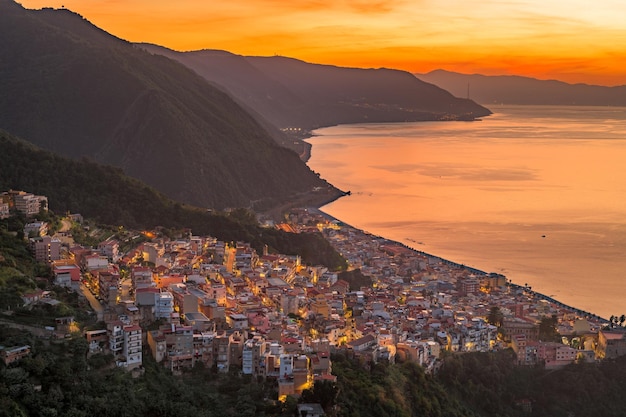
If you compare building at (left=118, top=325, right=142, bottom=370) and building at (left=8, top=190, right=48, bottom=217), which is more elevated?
building at (left=8, top=190, right=48, bottom=217)

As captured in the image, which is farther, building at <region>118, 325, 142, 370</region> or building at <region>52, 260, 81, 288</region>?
building at <region>52, 260, 81, 288</region>

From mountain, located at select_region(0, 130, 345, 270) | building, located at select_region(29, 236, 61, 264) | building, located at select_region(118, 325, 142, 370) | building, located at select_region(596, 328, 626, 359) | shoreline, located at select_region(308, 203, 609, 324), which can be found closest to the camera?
building, located at select_region(118, 325, 142, 370)

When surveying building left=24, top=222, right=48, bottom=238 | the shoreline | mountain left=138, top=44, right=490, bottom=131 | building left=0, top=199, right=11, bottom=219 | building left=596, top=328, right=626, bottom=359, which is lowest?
the shoreline

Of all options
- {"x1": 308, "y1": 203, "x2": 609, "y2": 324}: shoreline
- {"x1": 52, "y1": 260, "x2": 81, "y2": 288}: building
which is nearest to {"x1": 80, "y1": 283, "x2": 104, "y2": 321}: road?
{"x1": 52, "y1": 260, "x2": 81, "y2": 288}: building

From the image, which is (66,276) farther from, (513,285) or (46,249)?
(513,285)

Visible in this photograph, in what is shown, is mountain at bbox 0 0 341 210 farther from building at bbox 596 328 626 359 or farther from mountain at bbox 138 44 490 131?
mountain at bbox 138 44 490 131

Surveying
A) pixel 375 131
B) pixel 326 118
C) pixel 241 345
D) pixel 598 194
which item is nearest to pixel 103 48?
pixel 598 194

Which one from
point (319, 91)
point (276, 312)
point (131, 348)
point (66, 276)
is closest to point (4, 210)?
point (66, 276)
